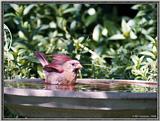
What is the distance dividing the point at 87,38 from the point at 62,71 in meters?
0.83

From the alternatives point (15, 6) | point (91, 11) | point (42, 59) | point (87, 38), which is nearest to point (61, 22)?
point (91, 11)

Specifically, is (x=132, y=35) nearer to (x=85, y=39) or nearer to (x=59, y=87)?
(x=85, y=39)

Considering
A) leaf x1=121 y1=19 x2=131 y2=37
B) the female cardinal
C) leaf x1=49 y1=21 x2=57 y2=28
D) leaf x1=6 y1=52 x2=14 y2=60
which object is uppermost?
leaf x1=49 y1=21 x2=57 y2=28

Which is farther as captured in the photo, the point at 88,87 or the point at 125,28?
the point at 125,28

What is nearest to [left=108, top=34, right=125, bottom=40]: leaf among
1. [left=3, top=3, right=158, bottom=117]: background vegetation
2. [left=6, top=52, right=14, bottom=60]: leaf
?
[left=3, top=3, right=158, bottom=117]: background vegetation

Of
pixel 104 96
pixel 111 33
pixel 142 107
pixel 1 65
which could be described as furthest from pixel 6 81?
pixel 111 33

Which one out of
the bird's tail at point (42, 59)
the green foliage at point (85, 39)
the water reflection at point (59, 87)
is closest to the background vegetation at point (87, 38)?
the green foliage at point (85, 39)

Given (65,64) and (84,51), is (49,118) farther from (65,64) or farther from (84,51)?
(84,51)

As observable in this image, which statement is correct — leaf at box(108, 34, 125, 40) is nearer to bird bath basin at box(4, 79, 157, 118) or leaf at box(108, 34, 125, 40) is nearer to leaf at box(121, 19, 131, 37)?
leaf at box(121, 19, 131, 37)

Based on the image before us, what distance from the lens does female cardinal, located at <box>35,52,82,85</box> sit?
274 centimetres

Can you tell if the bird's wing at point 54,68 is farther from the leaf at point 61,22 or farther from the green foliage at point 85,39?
the leaf at point 61,22

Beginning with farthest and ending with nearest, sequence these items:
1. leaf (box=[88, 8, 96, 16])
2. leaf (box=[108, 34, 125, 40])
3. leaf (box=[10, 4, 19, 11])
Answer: leaf (box=[88, 8, 96, 16]) → leaf (box=[108, 34, 125, 40]) → leaf (box=[10, 4, 19, 11])

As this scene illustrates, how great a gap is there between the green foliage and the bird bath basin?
20 cm

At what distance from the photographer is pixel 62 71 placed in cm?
274
